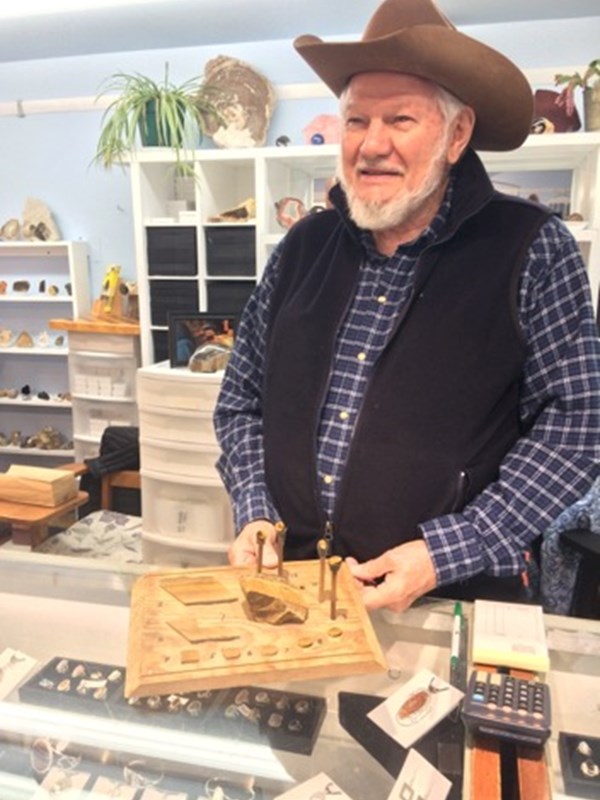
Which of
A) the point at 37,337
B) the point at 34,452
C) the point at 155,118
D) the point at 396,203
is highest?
the point at 155,118

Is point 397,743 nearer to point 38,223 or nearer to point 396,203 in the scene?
point 396,203

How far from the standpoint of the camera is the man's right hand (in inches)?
31.8

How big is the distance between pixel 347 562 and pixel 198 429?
1571 millimetres

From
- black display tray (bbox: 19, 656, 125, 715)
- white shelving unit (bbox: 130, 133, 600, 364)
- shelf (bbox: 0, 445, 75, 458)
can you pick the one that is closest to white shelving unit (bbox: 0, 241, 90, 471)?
shelf (bbox: 0, 445, 75, 458)

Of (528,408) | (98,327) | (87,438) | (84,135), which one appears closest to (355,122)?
(528,408)

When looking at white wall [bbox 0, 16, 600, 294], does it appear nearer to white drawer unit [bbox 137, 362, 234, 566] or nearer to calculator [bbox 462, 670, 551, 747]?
white drawer unit [bbox 137, 362, 234, 566]

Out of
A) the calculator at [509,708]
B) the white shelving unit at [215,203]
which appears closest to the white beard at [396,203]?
the calculator at [509,708]

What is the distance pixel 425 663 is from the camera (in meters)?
0.70

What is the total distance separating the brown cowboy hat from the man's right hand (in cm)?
65

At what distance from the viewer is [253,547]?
2.84 feet

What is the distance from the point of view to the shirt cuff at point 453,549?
→ 826 millimetres

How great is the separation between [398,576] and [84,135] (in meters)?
3.20

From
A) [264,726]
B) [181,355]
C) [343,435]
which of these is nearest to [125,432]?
[181,355]

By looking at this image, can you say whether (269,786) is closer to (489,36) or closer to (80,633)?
(80,633)
